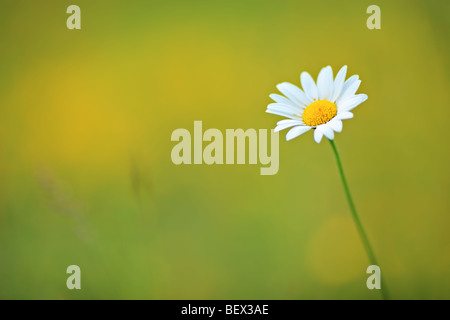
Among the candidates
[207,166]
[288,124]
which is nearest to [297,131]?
[288,124]

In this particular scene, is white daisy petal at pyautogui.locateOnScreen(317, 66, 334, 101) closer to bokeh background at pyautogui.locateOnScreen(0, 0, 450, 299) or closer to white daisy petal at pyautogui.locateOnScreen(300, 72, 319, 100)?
white daisy petal at pyautogui.locateOnScreen(300, 72, 319, 100)

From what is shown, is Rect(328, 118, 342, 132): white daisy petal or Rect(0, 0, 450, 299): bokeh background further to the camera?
Rect(0, 0, 450, 299): bokeh background

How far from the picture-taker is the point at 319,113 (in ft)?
1.92

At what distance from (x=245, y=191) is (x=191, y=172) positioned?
0.52ft

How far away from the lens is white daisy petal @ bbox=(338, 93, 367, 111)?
526 mm

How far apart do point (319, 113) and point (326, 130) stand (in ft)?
0.25

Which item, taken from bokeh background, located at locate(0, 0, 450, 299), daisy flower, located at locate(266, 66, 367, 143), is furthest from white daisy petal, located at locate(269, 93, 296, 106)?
bokeh background, located at locate(0, 0, 450, 299)

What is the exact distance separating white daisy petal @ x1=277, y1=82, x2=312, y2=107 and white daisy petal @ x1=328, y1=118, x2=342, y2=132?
9 cm

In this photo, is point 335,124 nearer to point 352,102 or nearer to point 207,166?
point 352,102

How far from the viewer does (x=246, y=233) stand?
0.99m

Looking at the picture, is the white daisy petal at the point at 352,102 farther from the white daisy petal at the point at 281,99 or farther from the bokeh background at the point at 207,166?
the bokeh background at the point at 207,166

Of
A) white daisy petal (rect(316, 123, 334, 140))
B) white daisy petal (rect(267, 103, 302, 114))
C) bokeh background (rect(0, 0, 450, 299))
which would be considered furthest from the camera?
bokeh background (rect(0, 0, 450, 299))

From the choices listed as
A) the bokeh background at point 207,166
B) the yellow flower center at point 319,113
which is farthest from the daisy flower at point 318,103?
the bokeh background at point 207,166

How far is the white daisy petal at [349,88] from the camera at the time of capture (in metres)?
0.57
